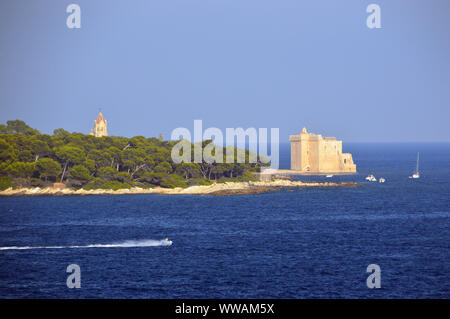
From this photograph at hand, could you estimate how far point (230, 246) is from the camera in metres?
60.2

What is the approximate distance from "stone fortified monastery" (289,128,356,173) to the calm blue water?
4406cm

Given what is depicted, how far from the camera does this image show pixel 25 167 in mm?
103875

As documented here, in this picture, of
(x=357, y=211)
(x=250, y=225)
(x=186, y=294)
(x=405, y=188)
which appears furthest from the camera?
(x=405, y=188)

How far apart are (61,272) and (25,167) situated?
2287 inches

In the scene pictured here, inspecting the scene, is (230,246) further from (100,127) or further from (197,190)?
(100,127)

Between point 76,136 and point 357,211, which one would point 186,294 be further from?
point 76,136

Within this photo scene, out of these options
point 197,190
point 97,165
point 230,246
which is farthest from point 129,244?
point 97,165

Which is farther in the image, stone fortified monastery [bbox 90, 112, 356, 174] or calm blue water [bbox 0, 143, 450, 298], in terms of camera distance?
stone fortified monastery [bbox 90, 112, 356, 174]

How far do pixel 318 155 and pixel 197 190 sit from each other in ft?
149

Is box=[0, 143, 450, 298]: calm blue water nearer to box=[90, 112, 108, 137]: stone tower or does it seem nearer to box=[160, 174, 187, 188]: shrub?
box=[160, 174, 187, 188]: shrub

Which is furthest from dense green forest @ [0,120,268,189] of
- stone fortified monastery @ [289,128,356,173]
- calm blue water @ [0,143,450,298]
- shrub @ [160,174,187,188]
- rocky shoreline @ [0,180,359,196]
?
stone fortified monastery @ [289,128,356,173]

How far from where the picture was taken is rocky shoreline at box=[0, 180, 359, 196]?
103 meters

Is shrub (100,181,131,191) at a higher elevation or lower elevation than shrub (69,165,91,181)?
lower
